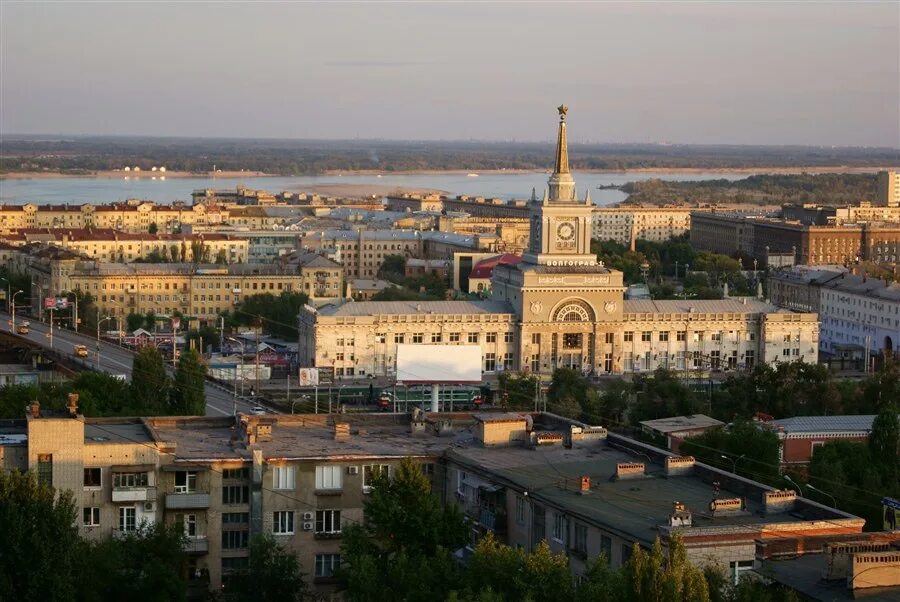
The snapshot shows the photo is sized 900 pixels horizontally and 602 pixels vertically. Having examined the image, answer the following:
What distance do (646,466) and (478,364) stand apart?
86.3 ft

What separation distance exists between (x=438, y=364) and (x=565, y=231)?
9.03 metres

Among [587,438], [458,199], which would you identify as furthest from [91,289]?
[458,199]

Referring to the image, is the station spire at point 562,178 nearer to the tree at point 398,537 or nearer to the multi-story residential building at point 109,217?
the tree at point 398,537

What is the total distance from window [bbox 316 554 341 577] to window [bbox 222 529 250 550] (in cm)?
80

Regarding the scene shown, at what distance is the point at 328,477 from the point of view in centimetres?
2261

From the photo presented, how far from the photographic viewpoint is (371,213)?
12169 centimetres

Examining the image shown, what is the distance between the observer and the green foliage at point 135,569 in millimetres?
19719

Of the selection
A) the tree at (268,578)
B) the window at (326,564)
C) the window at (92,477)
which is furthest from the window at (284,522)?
the window at (92,477)

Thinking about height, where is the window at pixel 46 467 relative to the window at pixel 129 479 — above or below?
above

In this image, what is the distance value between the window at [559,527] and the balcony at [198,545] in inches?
155

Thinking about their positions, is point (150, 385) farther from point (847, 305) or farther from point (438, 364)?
point (847, 305)

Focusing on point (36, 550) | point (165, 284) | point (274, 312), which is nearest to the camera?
point (36, 550)

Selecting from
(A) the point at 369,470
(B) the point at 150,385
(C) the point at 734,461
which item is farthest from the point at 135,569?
(B) the point at 150,385

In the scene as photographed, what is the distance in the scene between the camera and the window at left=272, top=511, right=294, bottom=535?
2238 centimetres
